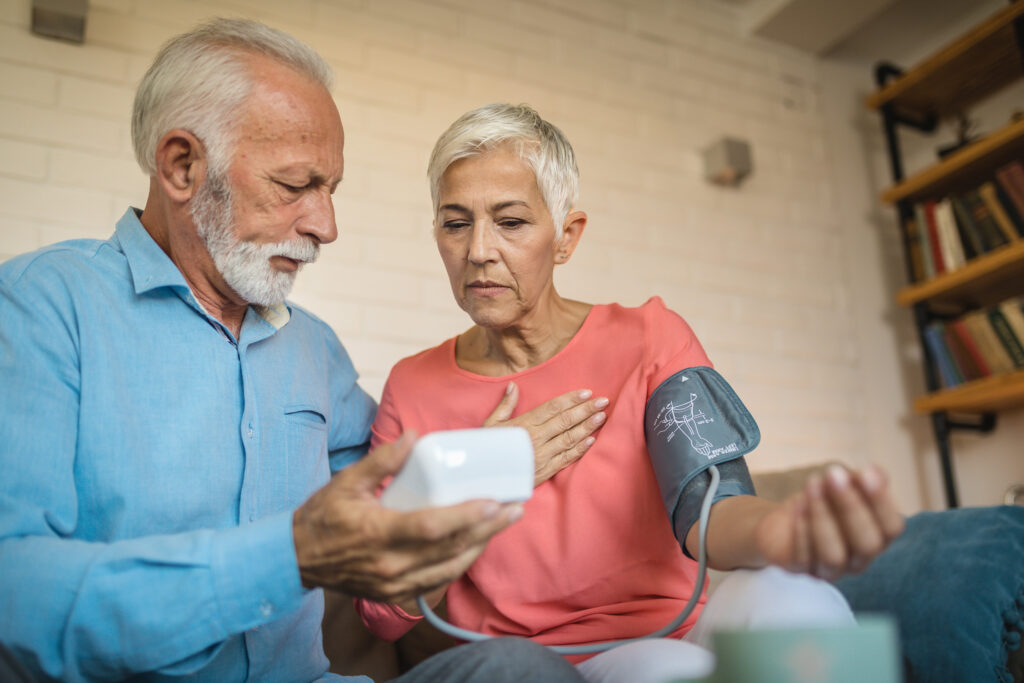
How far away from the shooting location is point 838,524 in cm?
69

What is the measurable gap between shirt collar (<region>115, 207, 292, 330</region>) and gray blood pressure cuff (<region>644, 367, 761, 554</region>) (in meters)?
0.66

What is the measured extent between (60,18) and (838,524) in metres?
2.06

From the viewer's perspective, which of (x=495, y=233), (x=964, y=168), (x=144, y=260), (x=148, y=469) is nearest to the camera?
(x=148, y=469)

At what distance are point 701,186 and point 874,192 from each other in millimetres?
896

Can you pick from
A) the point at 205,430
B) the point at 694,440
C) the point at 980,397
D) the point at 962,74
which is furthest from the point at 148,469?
the point at 962,74

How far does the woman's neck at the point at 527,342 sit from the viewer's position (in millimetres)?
1347

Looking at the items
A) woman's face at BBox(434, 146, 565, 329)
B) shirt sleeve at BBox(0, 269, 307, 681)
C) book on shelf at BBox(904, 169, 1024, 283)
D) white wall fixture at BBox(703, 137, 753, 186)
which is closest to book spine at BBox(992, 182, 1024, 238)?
book on shelf at BBox(904, 169, 1024, 283)

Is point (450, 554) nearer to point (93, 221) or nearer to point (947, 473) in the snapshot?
point (93, 221)

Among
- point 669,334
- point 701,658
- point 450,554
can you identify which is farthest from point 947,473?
Result: point 450,554

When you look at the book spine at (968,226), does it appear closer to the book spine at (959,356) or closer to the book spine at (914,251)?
the book spine at (914,251)

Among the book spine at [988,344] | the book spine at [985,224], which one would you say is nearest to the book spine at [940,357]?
the book spine at [988,344]

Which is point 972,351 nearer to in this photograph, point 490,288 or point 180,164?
point 490,288

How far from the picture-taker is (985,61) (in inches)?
114

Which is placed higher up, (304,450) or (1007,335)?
(1007,335)
